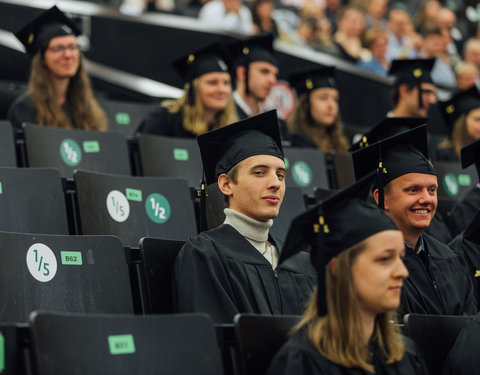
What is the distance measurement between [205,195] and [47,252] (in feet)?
3.16

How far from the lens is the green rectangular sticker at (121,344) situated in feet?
8.29

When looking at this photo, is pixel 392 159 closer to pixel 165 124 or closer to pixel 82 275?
pixel 82 275

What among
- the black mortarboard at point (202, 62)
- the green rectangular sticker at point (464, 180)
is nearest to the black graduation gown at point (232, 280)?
the black mortarboard at point (202, 62)

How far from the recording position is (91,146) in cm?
487

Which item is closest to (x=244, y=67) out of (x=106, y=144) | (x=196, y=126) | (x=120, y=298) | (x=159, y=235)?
(x=196, y=126)

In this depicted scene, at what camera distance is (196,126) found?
5.82 m

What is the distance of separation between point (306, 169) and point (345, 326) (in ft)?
9.86

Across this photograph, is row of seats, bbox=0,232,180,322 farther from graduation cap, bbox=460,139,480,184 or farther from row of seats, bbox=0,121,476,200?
graduation cap, bbox=460,139,480,184

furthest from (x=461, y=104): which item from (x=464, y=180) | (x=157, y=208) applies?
(x=157, y=208)

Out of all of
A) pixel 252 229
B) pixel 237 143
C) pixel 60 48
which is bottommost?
pixel 252 229

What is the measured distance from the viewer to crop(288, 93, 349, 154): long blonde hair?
22.1 feet

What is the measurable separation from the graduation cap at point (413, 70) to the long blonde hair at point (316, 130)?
0.71 metres

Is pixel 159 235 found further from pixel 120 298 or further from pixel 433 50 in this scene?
pixel 433 50

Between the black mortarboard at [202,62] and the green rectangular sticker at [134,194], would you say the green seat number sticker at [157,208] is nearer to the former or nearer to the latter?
the green rectangular sticker at [134,194]
